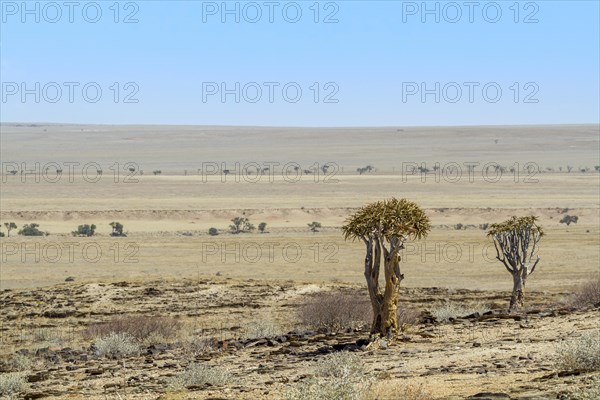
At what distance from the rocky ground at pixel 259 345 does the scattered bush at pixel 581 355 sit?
0.19 meters

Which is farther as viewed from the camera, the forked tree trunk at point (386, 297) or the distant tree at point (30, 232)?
the distant tree at point (30, 232)

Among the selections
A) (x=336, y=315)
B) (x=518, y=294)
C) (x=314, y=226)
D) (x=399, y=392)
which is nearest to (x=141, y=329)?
(x=336, y=315)

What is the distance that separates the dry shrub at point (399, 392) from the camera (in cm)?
1094

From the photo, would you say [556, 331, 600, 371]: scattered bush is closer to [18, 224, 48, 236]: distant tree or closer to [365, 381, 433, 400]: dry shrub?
[365, 381, 433, 400]: dry shrub

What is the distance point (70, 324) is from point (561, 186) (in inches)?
2646

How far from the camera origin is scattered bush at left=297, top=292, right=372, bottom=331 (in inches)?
853

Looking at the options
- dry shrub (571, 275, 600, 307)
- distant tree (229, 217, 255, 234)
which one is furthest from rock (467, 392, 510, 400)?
distant tree (229, 217, 255, 234)

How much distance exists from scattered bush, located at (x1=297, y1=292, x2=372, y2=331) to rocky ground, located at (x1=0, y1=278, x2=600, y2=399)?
2.91 feet

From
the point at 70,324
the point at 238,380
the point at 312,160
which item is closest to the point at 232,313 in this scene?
the point at 70,324

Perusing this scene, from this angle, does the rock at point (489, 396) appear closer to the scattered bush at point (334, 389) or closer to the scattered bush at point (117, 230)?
the scattered bush at point (334, 389)

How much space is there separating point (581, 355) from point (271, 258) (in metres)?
29.3

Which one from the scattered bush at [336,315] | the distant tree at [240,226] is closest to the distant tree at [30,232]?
the distant tree at [240,226]

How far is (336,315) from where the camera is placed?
71.6 feet

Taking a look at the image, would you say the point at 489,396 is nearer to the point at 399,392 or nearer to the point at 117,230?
the point at 399,392
